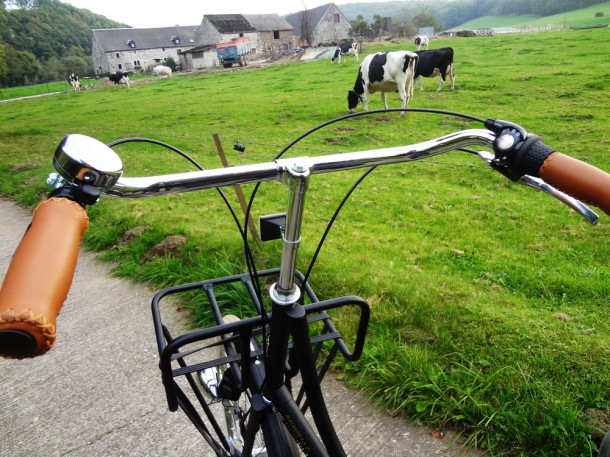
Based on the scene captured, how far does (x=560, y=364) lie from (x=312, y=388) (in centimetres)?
210

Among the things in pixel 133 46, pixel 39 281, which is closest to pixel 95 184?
pixel 39 281

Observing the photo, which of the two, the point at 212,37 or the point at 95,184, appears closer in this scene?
the point at 95,184

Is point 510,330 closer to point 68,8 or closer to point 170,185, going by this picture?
point 170,185

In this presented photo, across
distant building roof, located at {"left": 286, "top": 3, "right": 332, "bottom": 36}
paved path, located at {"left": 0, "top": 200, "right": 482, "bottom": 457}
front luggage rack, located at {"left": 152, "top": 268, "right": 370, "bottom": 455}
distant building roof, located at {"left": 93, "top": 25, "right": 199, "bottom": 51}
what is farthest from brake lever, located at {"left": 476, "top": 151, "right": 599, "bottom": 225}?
distant building roof, located at {"left": 93, "top": 25, "right": 199, "bottom": 51}

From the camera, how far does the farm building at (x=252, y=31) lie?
62.7 meters

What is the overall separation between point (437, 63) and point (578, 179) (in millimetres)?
18177

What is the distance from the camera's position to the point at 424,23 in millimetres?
84188

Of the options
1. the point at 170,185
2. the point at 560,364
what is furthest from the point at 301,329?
the point at 560,364

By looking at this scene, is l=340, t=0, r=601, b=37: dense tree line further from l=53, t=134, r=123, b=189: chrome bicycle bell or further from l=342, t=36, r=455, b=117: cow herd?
l=53, t=134, r=123, b=189: chrome bicycle bell

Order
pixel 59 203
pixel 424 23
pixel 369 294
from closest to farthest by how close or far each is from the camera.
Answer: pixel 59 203, pixel 369 294, pixel 424 23

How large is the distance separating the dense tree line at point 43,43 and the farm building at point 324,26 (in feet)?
126

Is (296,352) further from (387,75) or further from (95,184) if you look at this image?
(387,75)

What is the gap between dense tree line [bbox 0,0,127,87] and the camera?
6266cm

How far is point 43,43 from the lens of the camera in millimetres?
83438
